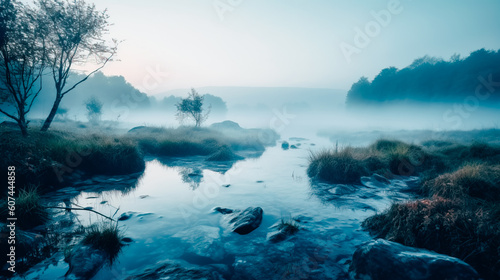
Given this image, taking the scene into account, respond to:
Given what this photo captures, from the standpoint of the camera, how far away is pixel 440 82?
193 feet

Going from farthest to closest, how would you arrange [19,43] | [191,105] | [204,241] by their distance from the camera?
[191,105] < [19,43] < [204,241]

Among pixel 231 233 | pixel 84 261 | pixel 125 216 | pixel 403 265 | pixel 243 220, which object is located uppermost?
pixel 84 261

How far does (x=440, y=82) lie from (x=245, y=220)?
77.9 meters

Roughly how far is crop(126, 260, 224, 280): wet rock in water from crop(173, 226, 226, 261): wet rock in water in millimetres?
521

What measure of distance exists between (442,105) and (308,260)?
74.7 m

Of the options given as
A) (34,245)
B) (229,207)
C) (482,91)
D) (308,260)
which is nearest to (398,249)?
(308,260)

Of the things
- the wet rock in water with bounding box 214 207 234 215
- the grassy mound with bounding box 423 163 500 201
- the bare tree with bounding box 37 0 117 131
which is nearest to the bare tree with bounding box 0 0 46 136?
the bare tree with bounding box 37 0 117 131

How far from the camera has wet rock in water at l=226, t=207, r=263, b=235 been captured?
568 cm

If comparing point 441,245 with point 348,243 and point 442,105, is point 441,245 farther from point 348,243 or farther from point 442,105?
point 442,105

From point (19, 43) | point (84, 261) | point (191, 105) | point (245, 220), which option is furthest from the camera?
point (191, 105)

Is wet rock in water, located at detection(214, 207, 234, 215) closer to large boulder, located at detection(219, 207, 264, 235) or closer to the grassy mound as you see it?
large boulder, located at detection(219, 207, 264, 235)

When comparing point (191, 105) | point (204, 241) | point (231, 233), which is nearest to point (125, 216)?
point (204, 241)

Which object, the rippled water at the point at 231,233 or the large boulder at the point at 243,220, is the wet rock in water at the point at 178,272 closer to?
the rippled water at the point at 231,233

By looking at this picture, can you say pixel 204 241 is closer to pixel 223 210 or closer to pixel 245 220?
pixel 245 220
